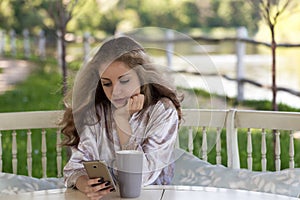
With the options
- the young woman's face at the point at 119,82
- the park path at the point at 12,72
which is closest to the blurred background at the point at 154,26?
the park path at the point at 12,72

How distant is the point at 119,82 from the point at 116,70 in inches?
1.3

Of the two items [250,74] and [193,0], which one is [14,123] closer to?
[250,74]

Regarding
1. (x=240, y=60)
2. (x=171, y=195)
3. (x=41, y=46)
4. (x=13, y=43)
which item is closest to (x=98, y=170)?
(x=171, y=195)

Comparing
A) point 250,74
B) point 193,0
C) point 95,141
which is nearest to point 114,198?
point 95,141

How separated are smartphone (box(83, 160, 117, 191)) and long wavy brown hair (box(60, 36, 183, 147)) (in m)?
0.21

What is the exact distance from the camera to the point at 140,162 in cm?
163

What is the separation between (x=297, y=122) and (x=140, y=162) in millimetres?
878

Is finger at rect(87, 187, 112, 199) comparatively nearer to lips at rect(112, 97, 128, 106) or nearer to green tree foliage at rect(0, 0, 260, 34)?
lips at rect(112, 97, 128, 106)

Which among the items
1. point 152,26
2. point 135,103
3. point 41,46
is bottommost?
point 135,103

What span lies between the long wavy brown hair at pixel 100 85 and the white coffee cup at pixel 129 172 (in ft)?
0.72

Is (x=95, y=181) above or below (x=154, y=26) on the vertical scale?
below

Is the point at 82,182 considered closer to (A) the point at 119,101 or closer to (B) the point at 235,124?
(A) the point at 119,101

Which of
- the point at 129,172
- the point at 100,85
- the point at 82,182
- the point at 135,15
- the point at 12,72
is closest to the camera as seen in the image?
the point at 129,172

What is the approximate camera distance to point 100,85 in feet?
6.10
